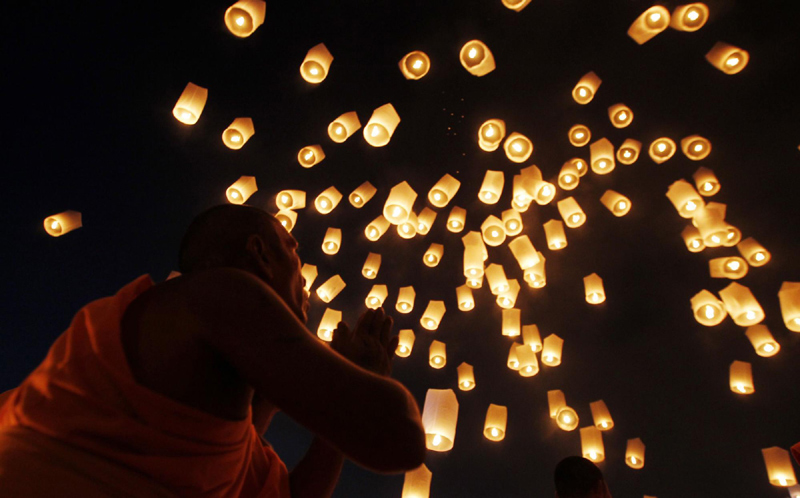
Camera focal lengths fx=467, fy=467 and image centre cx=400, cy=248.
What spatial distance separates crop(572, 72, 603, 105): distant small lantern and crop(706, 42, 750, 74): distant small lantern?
80 cm

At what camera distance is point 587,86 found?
12.2ft

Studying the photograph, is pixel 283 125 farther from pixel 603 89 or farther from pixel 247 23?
pixel 603 89

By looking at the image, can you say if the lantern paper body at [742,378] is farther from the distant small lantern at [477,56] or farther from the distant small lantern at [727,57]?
the distant small lantern at [477,56]

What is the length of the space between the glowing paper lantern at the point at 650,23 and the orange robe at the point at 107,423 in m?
3.57

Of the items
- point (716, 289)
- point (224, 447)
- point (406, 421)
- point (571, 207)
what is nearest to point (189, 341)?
point (224, 447)

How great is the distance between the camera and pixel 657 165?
5148 mm

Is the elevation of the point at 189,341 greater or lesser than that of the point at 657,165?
lesser

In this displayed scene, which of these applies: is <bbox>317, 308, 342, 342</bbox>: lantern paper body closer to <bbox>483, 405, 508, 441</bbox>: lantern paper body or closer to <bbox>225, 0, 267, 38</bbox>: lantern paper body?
<bbox>483, 405, 508, 441</bbox>: lantern paper body

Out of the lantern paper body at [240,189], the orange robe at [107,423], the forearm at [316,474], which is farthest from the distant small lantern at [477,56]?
the orange robe at [107,423]

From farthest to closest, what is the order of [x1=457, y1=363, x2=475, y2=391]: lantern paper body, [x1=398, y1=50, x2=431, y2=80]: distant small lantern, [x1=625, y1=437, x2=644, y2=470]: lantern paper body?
1. [x1=625, y1=437, x2=644, y2=470]: lantern paper body
2. [x1=457, y1=363, x2=475, y2=391]: lantern paper body
3. [x1=398, y1=50, x2=431, y2=80]: distant small lantern

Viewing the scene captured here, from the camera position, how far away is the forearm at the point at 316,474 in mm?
1327

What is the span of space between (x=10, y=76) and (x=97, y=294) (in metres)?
2.08

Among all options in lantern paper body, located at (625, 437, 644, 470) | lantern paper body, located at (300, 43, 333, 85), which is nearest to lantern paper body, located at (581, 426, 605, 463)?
lantern paper body, located at (625, 437, 644, 470)

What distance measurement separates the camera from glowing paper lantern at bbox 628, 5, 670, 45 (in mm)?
3137
